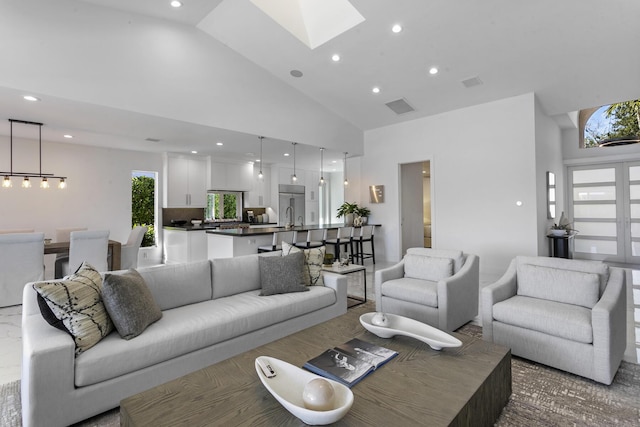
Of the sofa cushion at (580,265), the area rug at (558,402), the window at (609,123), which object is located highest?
the window at (609,123)

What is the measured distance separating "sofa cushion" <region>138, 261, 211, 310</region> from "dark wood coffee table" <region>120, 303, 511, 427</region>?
116cm

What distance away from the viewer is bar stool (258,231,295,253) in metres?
5.52

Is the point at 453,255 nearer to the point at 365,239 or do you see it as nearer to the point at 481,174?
the point at 481,174

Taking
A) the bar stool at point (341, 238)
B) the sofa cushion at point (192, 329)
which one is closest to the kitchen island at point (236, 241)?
the bar stool at point (341, 238)

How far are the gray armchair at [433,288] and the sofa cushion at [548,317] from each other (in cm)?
46

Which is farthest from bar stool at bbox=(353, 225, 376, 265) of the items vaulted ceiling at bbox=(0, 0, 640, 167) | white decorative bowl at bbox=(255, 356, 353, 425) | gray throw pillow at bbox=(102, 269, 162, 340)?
white decorative bowl at bbox=(255, 356, 353, 425)

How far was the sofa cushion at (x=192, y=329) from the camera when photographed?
1.90 m

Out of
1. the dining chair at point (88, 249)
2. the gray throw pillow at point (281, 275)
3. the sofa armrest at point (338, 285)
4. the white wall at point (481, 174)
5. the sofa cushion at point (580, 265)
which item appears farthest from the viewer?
the white wall at point (481, 174)

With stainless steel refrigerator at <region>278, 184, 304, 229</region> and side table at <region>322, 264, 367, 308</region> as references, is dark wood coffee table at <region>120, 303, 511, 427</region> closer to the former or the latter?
side table at <region>322, 264, 367, 308</region>

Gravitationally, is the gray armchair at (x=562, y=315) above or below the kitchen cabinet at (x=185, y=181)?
below

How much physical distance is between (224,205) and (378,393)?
7594 millimetres

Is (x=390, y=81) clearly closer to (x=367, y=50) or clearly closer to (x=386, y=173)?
(x=367, y=50)

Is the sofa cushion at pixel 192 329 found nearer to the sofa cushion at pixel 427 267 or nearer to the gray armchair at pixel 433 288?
the gray armchair at pixel 433 288

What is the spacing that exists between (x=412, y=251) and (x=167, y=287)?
2732 mm
